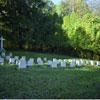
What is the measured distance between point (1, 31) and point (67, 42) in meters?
11.5

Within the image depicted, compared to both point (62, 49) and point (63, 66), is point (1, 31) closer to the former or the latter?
point (62, 49)

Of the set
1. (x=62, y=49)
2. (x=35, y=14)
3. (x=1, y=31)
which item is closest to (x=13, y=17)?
(x=1, y=31)

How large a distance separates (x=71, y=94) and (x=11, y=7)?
19.7m

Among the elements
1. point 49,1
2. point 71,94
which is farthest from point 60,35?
point 71,94

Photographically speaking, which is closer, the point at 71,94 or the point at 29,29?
the point at 71,94

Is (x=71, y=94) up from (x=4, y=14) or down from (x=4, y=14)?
down

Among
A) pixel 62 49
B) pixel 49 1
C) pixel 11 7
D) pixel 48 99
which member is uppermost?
pixel 49 1

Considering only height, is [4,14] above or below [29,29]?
above

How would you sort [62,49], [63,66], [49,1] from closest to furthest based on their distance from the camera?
[63,66] < [62,49] < [49,1]

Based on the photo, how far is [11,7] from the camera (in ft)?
67.5

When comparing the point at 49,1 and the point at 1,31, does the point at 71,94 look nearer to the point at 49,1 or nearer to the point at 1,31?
the point at 1,31

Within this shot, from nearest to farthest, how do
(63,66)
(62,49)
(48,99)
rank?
(48,99), (63,66), (62,49)

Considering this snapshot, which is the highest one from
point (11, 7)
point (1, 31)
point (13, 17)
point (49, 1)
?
point (49, 1)

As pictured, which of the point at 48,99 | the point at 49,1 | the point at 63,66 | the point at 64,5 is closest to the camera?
the point at 48,99
